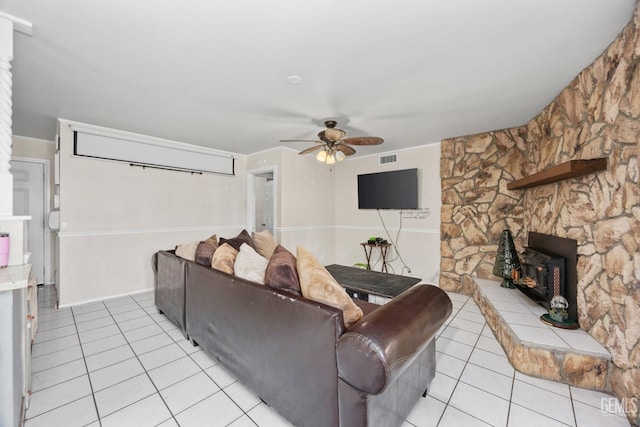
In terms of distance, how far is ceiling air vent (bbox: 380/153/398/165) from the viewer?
4715 mm

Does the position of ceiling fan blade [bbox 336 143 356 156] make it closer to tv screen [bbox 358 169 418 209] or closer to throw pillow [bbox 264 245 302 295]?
tv screen [bbox 358 169 418 209]

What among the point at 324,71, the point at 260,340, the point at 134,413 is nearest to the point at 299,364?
the point at 260,340

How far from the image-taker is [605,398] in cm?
175

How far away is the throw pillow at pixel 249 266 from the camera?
1.78 metres

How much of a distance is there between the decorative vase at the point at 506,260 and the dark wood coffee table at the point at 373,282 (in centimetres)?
130

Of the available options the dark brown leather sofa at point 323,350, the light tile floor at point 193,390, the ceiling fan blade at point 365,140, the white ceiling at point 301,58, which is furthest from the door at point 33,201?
the ceiling fan blade at point 365,140

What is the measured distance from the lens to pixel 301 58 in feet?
6.42

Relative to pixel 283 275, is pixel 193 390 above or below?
below

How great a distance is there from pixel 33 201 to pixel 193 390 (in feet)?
14.5

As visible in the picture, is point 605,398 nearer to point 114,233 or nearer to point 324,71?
point 324,71

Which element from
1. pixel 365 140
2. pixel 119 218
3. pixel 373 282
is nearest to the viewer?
pixel 373 282

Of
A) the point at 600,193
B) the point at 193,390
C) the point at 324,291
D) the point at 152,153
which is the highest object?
the point at 152,153

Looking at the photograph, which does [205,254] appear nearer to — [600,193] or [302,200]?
[302,200]

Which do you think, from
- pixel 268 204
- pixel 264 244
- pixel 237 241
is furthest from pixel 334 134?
pixel 268 204
